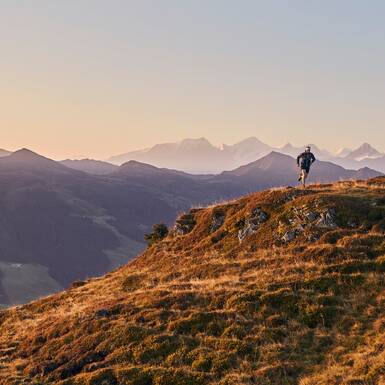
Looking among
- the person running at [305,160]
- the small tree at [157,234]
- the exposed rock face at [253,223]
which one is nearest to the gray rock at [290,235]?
the exposed rock face at [253,223]

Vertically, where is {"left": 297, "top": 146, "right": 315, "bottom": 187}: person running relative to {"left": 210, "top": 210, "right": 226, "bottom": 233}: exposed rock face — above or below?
above

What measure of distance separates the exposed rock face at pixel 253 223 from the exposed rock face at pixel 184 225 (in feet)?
26.5

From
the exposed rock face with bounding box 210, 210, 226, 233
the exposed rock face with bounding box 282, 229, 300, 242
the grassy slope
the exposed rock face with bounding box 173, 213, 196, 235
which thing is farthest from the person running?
the exposed rock face with bounding box 173, 213, 196, 235

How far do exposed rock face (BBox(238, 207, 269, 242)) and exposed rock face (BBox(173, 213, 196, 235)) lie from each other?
808 cm

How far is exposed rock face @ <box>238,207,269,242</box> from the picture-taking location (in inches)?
1320

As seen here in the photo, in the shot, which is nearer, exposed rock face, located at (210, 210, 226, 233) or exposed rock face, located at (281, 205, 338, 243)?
exposed rock face, located at (281, 205, 338, 243)

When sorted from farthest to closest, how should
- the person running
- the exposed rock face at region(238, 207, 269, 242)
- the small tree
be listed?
the small tree, the person running, the exposed rock face at region(238, 207, 269, 242)

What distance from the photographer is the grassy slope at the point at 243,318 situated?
16.8m

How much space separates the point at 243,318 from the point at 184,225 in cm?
2221

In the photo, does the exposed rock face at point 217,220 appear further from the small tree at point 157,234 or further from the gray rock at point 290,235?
the gray rock at point 290,235

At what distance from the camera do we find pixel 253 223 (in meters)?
34.3

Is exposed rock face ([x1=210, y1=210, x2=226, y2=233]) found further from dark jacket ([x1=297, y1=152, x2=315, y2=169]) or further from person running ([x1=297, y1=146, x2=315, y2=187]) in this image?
dark jacket ([x1=297, y1=152, x2=315, y2=169])

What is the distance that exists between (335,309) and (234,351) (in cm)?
514

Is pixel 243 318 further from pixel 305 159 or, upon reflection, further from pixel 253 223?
pixel 305 159
